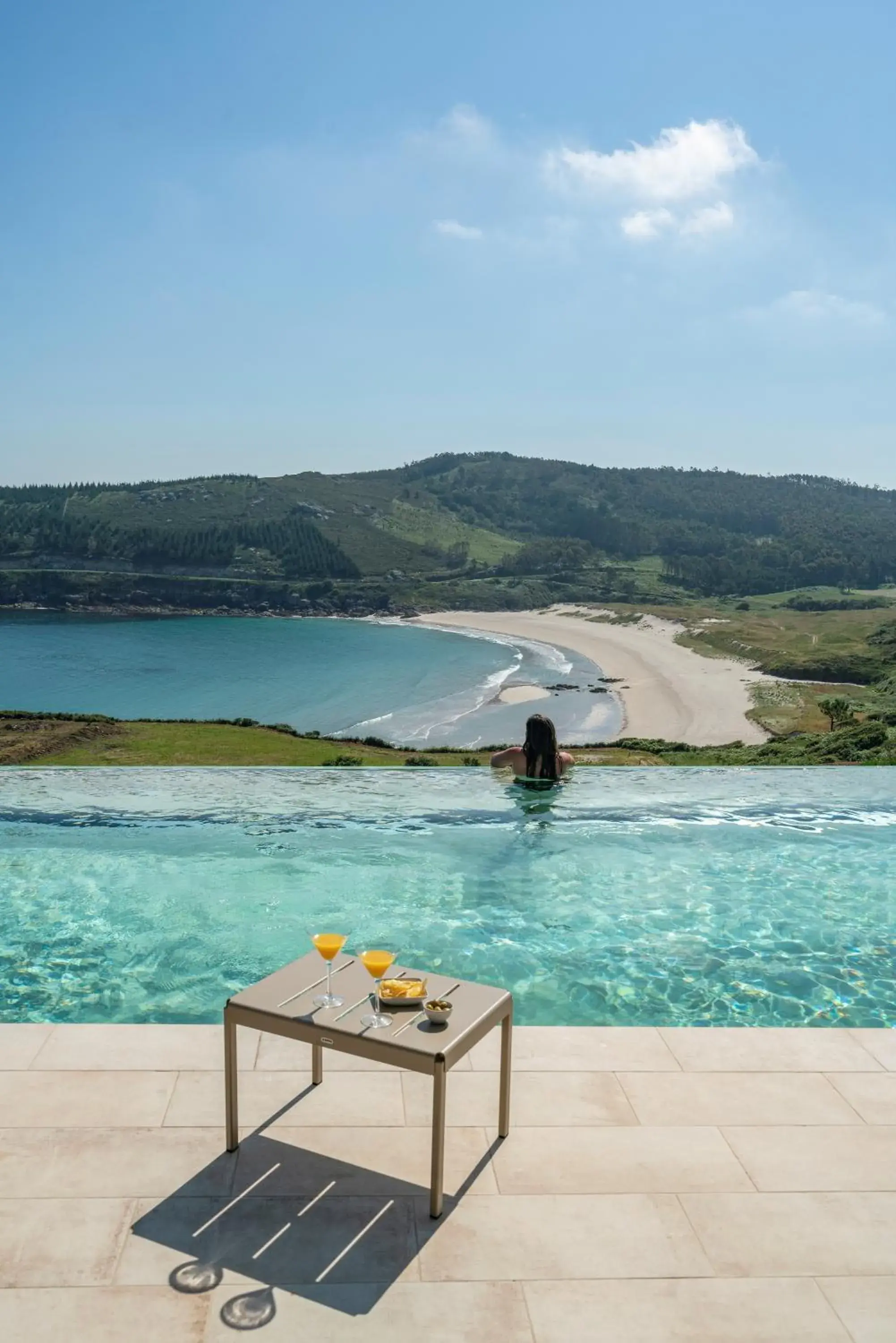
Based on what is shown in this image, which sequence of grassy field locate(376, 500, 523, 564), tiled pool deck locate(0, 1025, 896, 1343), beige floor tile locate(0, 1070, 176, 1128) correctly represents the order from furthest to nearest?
grassy field locate(376, 500, 523, 564), beige floor tile locate(0, 1070, 176, 1128), tiled pool deck locate(0, 1025, 896, 1343)

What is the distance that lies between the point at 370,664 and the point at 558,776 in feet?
175

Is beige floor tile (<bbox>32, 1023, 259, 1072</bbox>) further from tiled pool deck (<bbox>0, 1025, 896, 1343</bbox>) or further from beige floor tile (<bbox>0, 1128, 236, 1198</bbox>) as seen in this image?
beige floor tile (<bbox>0, 1128, 236, 1198</bbox>)

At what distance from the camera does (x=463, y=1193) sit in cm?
418

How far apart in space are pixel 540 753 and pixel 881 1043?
915 centimetres

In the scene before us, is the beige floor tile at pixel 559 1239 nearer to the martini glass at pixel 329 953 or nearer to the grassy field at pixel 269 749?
the martini glass at pixel 329 953

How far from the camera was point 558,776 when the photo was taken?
14.9m

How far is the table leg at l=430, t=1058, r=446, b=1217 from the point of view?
385cm

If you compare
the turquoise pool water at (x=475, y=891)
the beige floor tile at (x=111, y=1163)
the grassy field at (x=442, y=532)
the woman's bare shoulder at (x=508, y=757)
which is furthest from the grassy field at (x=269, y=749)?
the grassy field at (x=442, y=532)

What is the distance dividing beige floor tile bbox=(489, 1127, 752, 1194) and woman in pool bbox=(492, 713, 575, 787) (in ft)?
32.4

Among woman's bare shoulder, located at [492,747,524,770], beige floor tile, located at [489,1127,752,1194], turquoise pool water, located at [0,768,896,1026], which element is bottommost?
turquoise pool water, located at [0,768,896,1026]

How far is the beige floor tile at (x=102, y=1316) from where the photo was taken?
10.8ft

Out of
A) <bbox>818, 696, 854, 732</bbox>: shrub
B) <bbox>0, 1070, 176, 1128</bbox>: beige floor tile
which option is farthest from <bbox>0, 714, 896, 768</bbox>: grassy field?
<bbox>0, 1070, 176, 1128</bbox>: beige floor tile

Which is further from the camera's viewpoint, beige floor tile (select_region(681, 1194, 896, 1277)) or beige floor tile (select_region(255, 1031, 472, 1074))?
beige floor tile (select_region(255, 1031, 472, 1074))

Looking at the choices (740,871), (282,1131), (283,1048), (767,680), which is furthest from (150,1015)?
(767,680)
